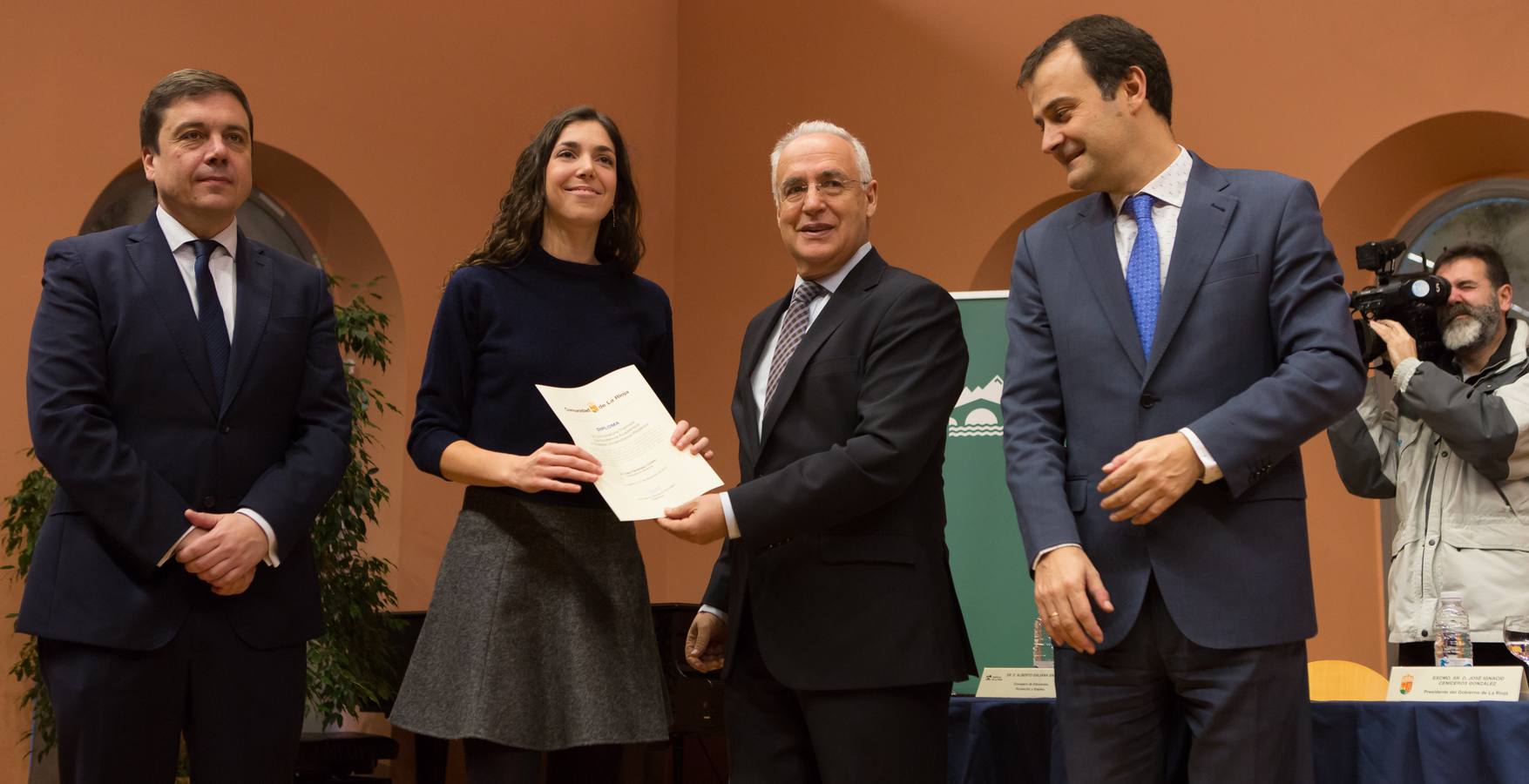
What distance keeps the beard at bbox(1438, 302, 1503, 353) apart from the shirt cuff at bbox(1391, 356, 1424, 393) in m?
0.23

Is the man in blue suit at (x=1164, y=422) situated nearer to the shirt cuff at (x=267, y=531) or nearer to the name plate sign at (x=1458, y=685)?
the name plate sign at (x=1458, y=685)

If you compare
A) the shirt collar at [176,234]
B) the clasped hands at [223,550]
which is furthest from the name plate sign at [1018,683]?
the shirt collar at [176,234]

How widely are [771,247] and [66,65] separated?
326 centimetres

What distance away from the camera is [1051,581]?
1983 mm

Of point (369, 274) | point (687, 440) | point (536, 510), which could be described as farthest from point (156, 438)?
point (369, 274)

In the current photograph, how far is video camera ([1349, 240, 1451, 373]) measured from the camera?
411 centimetres

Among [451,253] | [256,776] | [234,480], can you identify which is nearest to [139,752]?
[256,776]

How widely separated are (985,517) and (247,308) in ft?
6.44

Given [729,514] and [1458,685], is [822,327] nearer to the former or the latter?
[729,514]

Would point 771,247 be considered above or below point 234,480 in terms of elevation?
above

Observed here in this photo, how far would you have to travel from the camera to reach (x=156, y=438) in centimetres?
235

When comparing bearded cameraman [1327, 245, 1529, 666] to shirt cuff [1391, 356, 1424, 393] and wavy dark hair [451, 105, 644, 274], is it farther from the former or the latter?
A: wavy dark hair [451, 105, 644, 274]

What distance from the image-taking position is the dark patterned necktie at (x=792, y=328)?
239cm

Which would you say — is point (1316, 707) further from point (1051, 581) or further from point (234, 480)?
point (234, 480)
